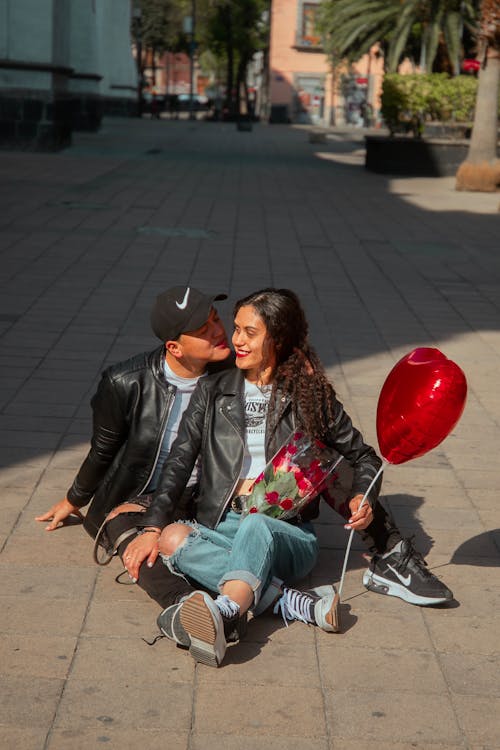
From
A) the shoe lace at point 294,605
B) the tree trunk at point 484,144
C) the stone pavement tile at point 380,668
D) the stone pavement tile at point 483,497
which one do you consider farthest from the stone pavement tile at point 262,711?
the tree trunk at point 484,144

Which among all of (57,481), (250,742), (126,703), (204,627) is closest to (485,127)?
(57,481)

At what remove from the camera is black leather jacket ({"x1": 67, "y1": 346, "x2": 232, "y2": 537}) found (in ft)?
14.2

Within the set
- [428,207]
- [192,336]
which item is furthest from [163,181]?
[192,336]

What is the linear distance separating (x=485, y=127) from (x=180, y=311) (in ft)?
59.2

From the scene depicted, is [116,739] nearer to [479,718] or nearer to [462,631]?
[479,718]

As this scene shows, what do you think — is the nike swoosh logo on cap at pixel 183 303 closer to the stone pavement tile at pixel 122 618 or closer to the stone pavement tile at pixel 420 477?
the stone pavement tile at pixel 122 618

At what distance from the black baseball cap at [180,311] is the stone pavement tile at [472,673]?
1.42 m

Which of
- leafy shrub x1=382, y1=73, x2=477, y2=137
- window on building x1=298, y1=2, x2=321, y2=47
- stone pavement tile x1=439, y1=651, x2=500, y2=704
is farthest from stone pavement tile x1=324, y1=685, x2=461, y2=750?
window on building x1=298, y1=2, x2=321, y2=47

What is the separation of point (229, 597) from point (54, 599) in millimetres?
711

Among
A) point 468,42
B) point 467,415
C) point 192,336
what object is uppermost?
point 468,42

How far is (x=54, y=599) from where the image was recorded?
4.09m

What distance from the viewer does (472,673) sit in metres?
3.68

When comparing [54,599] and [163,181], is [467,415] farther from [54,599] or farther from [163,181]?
[163,181]

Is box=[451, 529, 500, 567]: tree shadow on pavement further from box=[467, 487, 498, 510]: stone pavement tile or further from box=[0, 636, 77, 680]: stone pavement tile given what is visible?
box=[0, 636, 77, 680]: stone pavement tile
